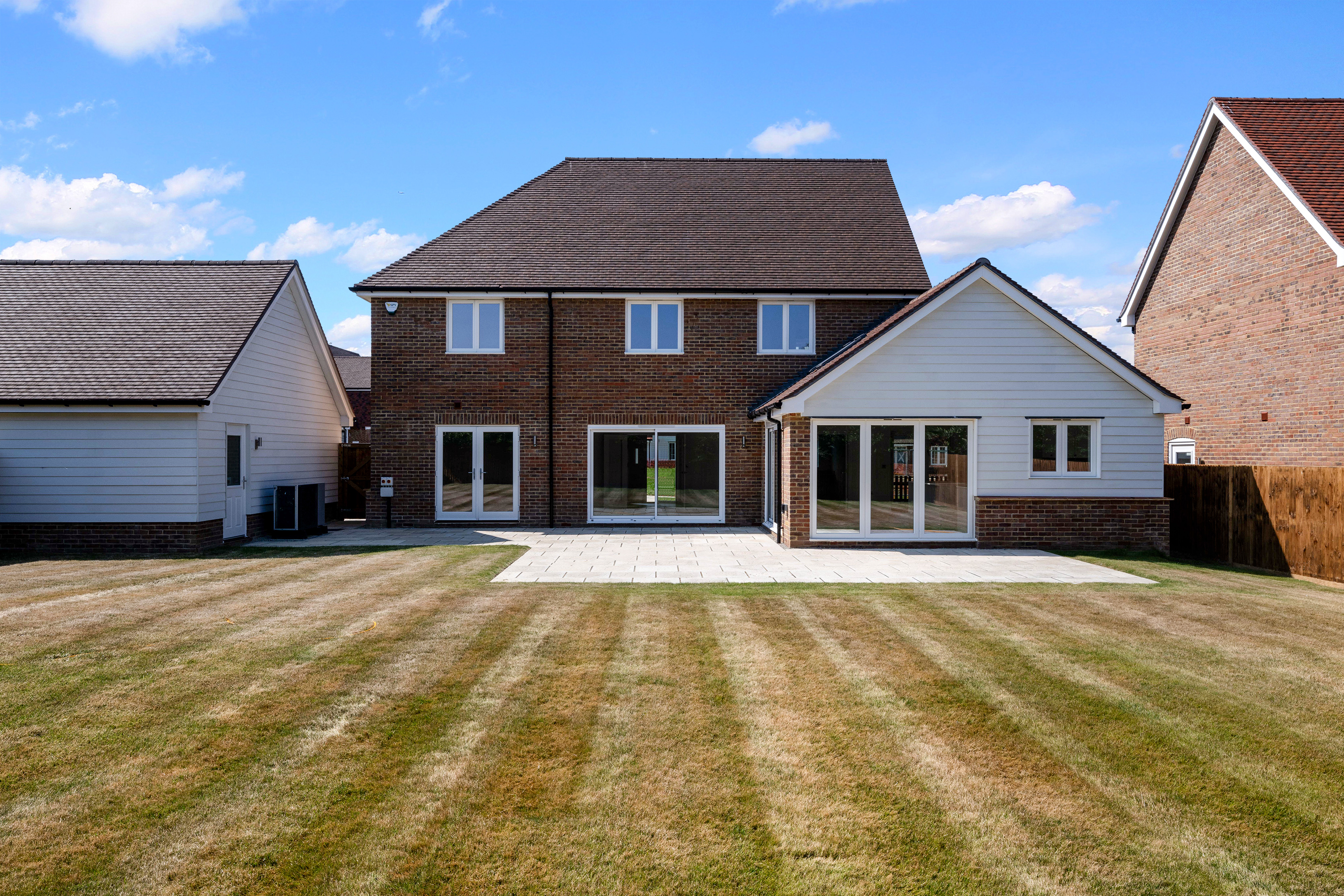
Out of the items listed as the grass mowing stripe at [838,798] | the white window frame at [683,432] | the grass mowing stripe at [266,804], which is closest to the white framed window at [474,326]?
the white window frame at [683,432]

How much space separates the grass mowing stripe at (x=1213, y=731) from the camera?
→ 4.25 m

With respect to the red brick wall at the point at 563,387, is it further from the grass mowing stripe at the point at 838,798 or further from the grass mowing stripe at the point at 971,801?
the grass mowing stripe at the point at 971,801

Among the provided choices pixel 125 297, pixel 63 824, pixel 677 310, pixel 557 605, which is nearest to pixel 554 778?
pixel 63 824

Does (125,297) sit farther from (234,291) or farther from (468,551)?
(468,551)

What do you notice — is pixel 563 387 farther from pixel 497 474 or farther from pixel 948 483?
pixel 948 483

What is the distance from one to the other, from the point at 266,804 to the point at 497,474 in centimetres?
1371

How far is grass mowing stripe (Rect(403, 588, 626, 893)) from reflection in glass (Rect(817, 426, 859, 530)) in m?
8.61

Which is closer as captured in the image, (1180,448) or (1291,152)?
(1291,152)

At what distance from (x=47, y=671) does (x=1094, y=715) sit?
8.17 metres

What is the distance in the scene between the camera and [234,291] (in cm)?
1658

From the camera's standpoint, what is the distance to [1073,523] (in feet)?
45.7

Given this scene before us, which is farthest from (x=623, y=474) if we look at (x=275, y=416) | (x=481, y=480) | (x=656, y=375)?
(x=275, y=416)

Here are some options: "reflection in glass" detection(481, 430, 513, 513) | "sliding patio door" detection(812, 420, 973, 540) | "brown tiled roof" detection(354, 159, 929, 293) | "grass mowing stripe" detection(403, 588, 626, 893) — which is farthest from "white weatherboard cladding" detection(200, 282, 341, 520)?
"sliding patio door" detection(812, 420, 973, 540)

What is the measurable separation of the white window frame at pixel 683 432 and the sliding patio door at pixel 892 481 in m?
3.73
